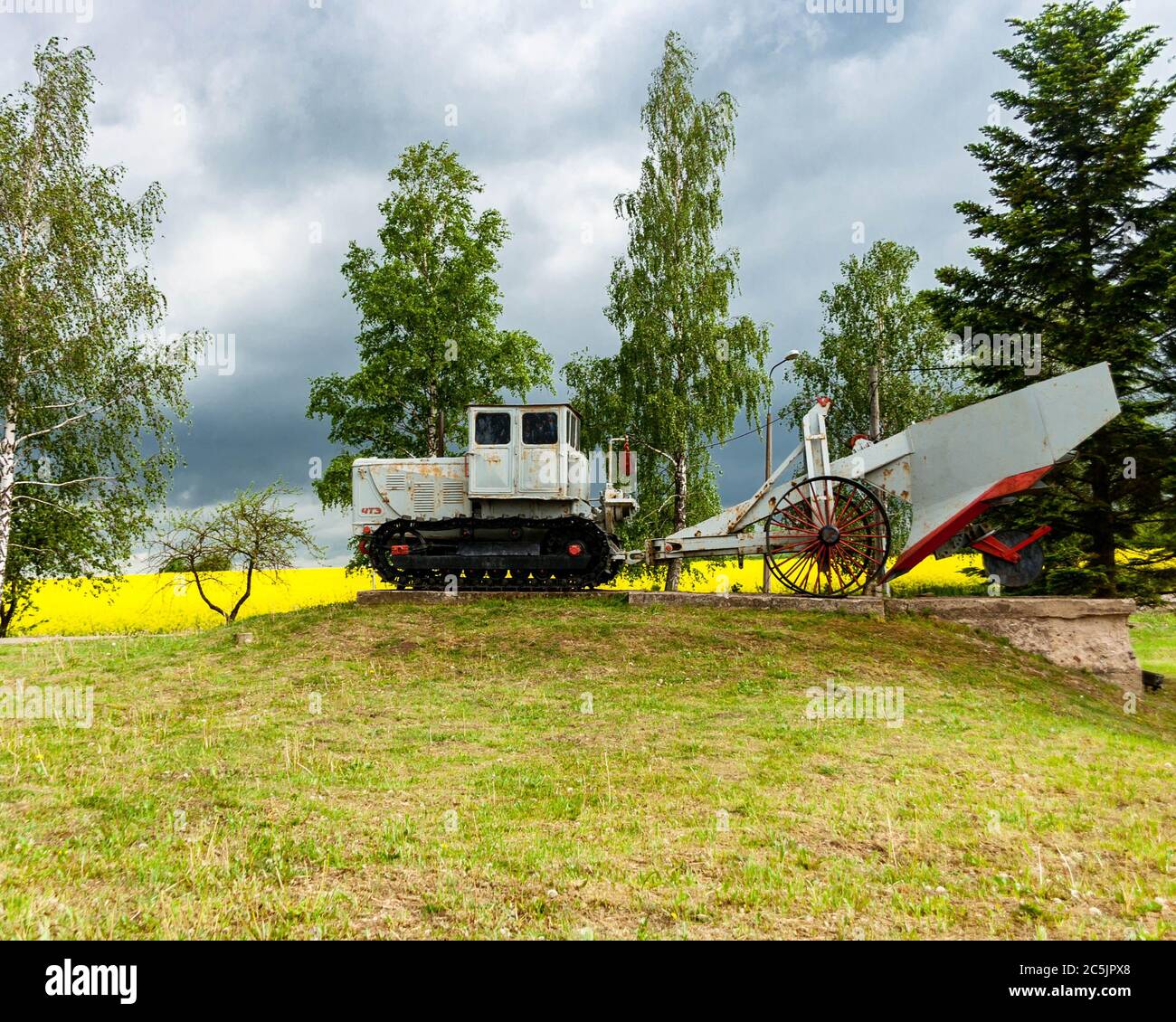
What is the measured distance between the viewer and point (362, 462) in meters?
16.7

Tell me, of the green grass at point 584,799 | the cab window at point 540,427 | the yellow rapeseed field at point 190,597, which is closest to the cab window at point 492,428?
the cab window at point 540,427

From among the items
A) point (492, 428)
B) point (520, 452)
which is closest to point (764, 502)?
point (520, 452)

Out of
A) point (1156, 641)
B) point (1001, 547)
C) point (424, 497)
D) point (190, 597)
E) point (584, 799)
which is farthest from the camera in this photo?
point (190, 597)

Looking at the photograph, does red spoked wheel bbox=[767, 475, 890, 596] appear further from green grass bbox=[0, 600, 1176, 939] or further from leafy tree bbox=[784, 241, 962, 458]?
leafy tree bbox=[784, 241, 962, 458]

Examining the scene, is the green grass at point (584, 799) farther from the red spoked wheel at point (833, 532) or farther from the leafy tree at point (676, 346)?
the leafy tree at point (676, 346)

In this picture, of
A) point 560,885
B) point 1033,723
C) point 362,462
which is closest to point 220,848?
point 560,885

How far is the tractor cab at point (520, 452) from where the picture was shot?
15.6 m

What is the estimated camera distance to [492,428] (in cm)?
1578

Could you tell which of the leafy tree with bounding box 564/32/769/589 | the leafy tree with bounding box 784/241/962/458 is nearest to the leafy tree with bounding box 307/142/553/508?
the leafy tree with bounding box 564/32/769/589

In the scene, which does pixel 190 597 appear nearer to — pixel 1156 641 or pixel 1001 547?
pixel 1001 547

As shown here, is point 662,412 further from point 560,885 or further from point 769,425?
point 560,885

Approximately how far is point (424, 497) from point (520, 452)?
2.39 metres

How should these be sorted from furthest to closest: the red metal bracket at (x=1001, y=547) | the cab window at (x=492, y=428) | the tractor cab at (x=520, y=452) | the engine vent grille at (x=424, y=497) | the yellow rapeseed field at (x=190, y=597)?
the yellow rapeseed field at (x=190, y=597), the engine vent grille at (x=424, y=497), the cab window at (x=492, y=428), the tractor cab at (x=520, y=452), the red metal bracket at (x=1001, y=547)

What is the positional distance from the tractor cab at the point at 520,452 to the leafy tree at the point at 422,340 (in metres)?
7.05
